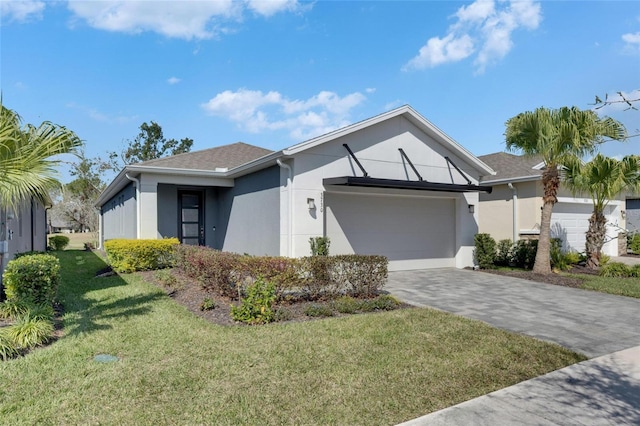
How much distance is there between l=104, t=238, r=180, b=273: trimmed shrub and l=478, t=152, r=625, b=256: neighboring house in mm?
13006

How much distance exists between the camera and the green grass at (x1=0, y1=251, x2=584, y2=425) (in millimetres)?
3500

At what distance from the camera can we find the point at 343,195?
1179 cm

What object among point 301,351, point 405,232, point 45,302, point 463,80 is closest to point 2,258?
point 45,302

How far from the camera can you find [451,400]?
12.6ft

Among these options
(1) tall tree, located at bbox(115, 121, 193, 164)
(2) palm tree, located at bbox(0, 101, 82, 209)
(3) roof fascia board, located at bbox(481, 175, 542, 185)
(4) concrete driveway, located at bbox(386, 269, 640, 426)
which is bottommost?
(4) concrete driveway, located at bbox(386, 269, 640, 426)

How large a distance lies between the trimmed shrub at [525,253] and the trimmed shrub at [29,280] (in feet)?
47.1

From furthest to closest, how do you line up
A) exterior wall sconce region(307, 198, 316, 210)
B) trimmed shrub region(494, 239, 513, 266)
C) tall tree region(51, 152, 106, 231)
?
1. tall tree region(51, 152, 106, 231)
2. trimmed shrub region(494, 239, 513, 266)
3. exterior wall sconce region(307, 198, 316, 210)

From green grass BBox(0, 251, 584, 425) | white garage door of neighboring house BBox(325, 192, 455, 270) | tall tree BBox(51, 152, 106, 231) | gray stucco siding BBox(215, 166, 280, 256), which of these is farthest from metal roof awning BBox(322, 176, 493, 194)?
tall tree BBox(51, 152, 106, 231)

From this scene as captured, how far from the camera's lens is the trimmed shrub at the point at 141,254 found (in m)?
11.5

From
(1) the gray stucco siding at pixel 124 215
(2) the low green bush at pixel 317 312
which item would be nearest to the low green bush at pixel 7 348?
(2) the low green bush at pixel 317 312

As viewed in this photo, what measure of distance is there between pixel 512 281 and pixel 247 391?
32.2 ft

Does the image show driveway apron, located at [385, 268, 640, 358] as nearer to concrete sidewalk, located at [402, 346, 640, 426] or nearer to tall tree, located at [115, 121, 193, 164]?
concrete sidewalk, located at [402, 346, 640, 426]

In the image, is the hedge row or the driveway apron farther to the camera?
the hedge row

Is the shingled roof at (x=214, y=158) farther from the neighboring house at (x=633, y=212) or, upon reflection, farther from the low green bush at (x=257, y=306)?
the neighboring house at (x=633, y=212)
